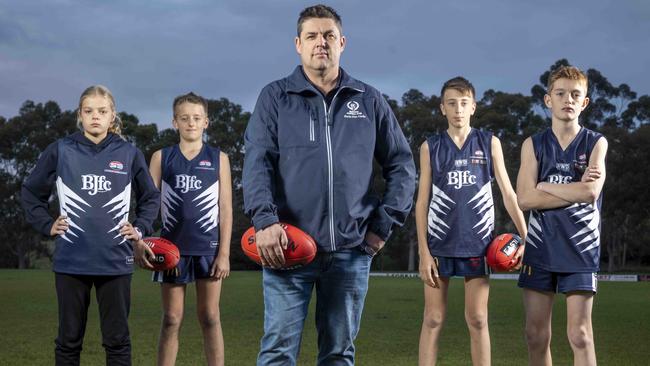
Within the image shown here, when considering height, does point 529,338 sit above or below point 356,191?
below

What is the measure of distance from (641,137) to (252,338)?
4321 cm

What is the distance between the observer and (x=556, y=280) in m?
5.61

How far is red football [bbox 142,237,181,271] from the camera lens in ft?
19.9

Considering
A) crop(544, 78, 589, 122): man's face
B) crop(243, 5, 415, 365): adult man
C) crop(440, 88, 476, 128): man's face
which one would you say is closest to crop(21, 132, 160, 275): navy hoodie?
crop(243, 5, 415, 365): adult man

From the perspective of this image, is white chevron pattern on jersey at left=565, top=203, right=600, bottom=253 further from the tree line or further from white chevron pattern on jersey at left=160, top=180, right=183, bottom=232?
the tree line

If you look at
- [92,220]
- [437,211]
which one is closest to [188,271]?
[92,220]

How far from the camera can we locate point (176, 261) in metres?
6.14

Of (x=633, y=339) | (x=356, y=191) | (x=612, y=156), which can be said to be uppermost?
(x=612, y=156)

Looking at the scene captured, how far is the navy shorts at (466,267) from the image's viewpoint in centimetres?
612

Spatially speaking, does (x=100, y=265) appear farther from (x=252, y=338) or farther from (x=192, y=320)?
(x=192, y=320)

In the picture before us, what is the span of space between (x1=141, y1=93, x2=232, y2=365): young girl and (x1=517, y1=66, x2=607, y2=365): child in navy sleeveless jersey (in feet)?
7.74

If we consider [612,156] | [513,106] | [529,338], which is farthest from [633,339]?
[513,106]

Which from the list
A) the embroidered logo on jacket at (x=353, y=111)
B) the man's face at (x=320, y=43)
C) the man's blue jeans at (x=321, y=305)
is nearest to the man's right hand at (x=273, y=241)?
the man's blue jeans at (x=321, y=305)

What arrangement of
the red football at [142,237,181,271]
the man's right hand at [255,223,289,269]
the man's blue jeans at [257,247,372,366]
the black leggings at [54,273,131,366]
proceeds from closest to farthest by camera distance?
the man's right hand at [255,223,289,269]
the man's blue jeans at [257,247,372,366]
the black leggings at [54,273,131,366]
the red football at [142,237,181,271]
